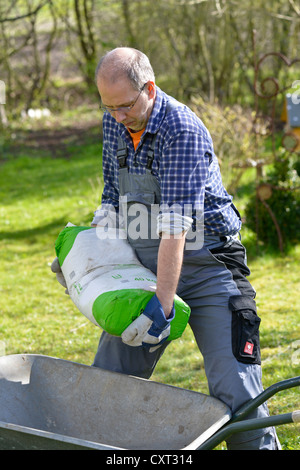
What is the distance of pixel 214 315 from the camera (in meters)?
2.53

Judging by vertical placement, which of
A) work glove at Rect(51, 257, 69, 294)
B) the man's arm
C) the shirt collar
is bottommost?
work glove at Rect(51, 257, 69, 294)

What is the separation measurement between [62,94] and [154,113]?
13096 mm

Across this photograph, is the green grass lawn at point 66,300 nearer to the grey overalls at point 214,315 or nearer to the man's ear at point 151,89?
the grey overalls at point 214,315

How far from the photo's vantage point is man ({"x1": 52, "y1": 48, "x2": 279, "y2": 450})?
232cm

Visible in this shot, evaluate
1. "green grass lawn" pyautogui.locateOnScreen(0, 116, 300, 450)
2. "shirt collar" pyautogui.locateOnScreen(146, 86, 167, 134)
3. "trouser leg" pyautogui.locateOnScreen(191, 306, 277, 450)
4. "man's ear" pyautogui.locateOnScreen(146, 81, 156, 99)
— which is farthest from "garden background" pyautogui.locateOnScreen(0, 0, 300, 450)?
"man's ear" pyautogui.locateOnScreen(146, 81, 156, 99)

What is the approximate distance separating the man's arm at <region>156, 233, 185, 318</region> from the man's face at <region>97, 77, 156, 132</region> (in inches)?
18.9

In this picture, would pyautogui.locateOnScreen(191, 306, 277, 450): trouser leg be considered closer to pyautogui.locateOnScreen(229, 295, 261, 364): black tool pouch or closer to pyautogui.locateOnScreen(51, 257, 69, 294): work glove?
pyautogui.locateOnScreen(229, 295, 261, 364): black tool pouch

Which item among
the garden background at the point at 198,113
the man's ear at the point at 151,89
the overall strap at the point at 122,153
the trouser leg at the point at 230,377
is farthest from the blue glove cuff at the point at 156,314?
the garden background at the point at 198,113

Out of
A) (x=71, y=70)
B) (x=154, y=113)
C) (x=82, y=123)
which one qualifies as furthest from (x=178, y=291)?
(x=71, y=70)

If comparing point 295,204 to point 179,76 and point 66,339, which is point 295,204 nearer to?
point 66,339

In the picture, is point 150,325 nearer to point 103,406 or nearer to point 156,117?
point 103,406

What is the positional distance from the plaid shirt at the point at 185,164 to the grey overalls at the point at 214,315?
6 cm

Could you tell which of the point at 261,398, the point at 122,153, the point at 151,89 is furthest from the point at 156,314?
the point at 151,89
